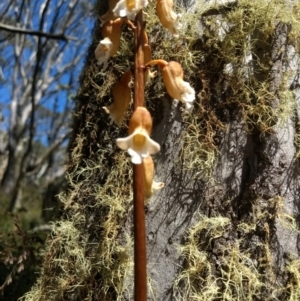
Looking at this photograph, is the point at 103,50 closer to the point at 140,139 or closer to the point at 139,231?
the point at 140,139

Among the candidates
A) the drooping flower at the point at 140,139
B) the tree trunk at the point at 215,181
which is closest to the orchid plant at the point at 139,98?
the drooping flower at the point at 140,139

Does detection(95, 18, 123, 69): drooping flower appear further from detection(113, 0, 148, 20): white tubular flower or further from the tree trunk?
the tree trunk

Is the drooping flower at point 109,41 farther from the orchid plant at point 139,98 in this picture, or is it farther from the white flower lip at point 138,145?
the white flower lip at point 138,145

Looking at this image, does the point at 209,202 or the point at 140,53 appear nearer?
the point at 140,53

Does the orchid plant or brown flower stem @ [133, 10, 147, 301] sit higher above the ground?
the orchid plant

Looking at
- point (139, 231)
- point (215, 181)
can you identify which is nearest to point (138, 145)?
point (139, 231)

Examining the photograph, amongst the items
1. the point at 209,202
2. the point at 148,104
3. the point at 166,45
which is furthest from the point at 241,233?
the point at 166,45

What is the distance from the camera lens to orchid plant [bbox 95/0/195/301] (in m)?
0.89

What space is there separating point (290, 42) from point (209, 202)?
1.44 feet

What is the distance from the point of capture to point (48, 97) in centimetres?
892

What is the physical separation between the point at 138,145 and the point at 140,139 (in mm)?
14

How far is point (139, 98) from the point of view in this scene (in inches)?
36.0

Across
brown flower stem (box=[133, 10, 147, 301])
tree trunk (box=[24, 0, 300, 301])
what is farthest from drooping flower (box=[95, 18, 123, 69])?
tree trunk (box=[24, 0, 300, 301])

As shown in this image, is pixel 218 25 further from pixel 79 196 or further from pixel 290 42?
pixel 79 196
